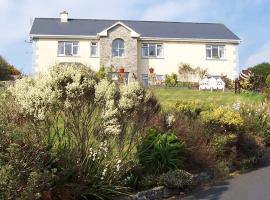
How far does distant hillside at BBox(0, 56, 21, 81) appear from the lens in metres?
36.6

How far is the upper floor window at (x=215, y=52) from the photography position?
4631 centimetres

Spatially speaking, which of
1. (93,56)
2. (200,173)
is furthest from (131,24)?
(200,173)

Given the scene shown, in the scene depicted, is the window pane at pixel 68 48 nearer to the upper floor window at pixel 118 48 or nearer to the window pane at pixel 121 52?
the upper floor window at pixel 118 48

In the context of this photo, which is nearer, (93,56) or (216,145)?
(216,145)

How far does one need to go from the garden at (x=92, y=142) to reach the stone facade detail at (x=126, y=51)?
100 ft

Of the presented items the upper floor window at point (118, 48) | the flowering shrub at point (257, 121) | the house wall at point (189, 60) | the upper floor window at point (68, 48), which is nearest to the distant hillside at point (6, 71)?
the upper floor window at point (68, 48)

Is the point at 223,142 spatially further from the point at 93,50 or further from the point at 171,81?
the point at 93,50

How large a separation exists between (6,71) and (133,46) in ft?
36.9

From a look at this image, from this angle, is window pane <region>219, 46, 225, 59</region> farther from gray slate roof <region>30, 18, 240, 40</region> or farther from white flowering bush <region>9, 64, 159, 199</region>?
white flowering bush <region>9, 64, 159, 199</region>

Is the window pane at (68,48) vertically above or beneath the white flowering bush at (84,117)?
above

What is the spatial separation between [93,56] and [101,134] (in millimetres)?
34716

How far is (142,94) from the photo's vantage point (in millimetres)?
11133

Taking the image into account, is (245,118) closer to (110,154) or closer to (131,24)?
(110,154)

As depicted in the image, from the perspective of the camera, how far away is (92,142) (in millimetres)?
10359
